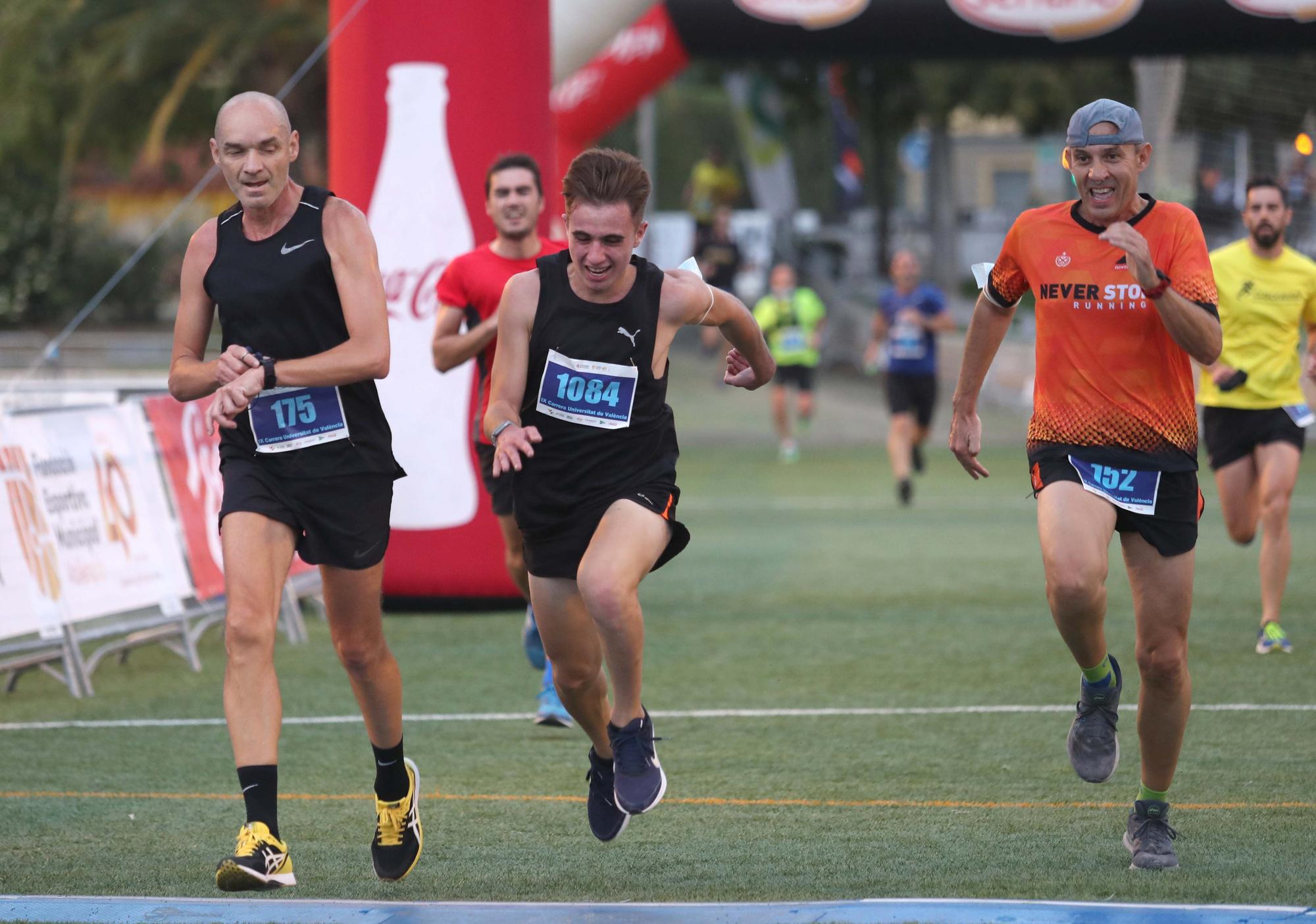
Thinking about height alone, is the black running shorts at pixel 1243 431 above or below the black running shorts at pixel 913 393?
above

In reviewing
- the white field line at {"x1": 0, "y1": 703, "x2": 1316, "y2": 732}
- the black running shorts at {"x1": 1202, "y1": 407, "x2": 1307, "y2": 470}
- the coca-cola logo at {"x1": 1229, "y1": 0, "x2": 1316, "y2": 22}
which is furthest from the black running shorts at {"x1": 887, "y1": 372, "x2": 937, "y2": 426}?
the white field line at {"x1": 0, "y1": 703, "x2": 1316, "y2": 732}

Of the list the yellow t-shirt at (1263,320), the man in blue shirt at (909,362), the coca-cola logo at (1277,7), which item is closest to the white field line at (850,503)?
the man in blue shirt at (909,362)

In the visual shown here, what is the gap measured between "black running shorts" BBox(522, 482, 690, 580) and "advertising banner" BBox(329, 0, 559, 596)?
577 centimetres

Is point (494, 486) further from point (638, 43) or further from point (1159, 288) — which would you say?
point (638, 43)

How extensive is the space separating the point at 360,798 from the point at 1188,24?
11.7 m

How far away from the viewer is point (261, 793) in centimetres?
498

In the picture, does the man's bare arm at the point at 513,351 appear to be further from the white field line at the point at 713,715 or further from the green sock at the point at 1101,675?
the white field line at the point at 713,715

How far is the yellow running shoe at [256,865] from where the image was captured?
4789 millimetres

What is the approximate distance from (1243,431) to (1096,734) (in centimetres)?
458

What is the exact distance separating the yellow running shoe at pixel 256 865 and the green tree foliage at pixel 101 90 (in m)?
21.3

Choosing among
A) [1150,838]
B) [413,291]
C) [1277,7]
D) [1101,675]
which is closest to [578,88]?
[1277,7]

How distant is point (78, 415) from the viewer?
30.9 feet

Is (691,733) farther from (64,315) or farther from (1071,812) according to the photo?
(64,315)

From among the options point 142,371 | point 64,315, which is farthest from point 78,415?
point 64,315
